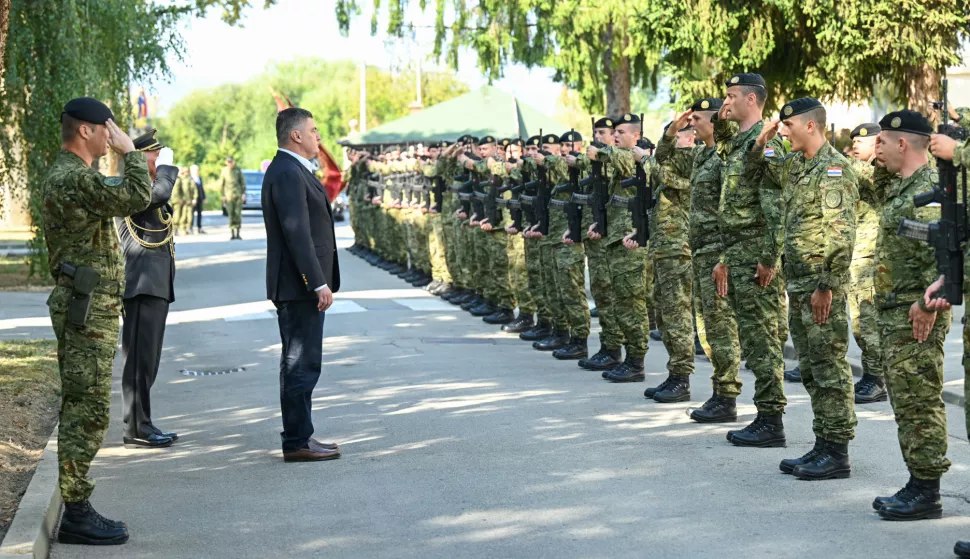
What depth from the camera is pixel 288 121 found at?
8.43 meters

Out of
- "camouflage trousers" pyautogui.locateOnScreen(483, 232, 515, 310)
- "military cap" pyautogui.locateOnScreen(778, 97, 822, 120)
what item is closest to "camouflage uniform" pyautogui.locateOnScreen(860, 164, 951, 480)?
"military cap" pyautogui.locateOnScreen(778, 97, 822, 120)

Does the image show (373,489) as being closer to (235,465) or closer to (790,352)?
(235,465)

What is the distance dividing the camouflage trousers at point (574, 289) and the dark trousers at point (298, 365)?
16.2 ft

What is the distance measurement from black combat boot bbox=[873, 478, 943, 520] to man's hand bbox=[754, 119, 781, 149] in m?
2.29

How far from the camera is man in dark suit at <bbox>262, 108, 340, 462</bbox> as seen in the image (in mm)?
8258

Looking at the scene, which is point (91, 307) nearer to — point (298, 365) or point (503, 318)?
point (298, 365)

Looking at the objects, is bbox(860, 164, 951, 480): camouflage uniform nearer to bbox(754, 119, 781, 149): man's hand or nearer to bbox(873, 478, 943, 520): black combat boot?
bbox(873, 478, 943, 520): black combat boot

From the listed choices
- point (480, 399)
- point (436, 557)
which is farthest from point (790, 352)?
point (436, 557)

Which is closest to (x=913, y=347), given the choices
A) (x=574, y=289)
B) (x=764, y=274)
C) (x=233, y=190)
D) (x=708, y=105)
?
(x=764, y=274)

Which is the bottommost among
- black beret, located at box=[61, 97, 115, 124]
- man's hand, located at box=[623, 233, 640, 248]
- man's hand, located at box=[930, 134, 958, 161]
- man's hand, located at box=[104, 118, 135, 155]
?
man's hand, located at box=[623, 233, 640, 248]

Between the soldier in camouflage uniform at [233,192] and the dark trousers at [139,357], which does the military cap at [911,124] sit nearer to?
the dark trousers at [139,357]

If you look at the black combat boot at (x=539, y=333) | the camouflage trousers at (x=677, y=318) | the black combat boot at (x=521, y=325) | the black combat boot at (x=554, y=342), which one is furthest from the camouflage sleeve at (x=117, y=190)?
the black combat boot at (x=521, y=325)

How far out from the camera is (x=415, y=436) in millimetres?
9078

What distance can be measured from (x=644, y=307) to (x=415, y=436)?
2.97 m
